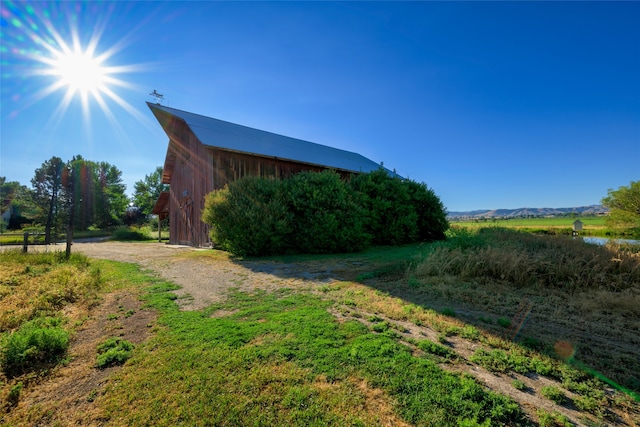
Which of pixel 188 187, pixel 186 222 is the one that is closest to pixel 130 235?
pixel 186 222

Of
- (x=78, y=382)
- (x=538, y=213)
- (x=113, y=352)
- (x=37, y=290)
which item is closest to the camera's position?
(x=78, y=382)

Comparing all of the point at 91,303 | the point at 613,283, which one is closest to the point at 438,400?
the point at 613,283

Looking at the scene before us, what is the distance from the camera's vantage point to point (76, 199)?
111 feet

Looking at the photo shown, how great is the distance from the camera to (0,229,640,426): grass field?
180 cm

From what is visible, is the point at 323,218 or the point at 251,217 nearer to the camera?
the point at 251,217

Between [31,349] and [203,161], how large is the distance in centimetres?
1292

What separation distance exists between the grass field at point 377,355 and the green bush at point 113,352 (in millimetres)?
118

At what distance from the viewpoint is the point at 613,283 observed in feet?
14.8

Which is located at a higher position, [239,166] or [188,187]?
[239,166]

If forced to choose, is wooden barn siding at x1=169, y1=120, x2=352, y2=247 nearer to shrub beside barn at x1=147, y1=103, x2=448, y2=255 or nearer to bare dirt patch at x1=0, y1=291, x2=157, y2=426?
shrub beside barn at x1=147, y1=103, x2=448, y2=255

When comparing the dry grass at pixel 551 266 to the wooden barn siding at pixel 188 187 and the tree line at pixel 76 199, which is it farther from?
the tree line at pixel 76 199

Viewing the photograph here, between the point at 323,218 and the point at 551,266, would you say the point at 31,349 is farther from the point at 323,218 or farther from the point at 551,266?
the point at 323,218

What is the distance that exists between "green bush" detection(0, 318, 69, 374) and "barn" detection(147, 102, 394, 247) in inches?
413

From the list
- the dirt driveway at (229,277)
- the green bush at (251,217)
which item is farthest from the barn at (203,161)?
the dirt driveway at (229,277)
